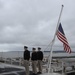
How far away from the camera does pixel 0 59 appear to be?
3431 centimetres

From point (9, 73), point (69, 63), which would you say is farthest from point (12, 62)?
point (9, 73)

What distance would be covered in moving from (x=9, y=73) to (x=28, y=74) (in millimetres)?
1493

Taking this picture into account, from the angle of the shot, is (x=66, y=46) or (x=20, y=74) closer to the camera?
(x=66, y=46)

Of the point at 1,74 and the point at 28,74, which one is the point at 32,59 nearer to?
the point at 28,74

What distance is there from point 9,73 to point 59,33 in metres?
5.28

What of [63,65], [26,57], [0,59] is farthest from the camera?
[0,59]

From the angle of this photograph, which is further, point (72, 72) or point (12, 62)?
point (12, 62)

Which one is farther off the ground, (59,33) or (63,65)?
(59,33)

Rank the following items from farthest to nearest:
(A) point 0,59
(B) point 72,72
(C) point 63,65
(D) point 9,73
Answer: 1. (A) point 0,59
2. (B) point 72,72
3. (C) point 63,65
4. (D) point 9,73

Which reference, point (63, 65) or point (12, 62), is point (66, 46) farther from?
point (12, 62)

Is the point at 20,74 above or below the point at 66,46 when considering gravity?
below

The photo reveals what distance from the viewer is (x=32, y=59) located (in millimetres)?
18141

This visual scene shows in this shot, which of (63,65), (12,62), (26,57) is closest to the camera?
(26,57)

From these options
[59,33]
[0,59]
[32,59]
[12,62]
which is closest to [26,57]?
[32,59]
